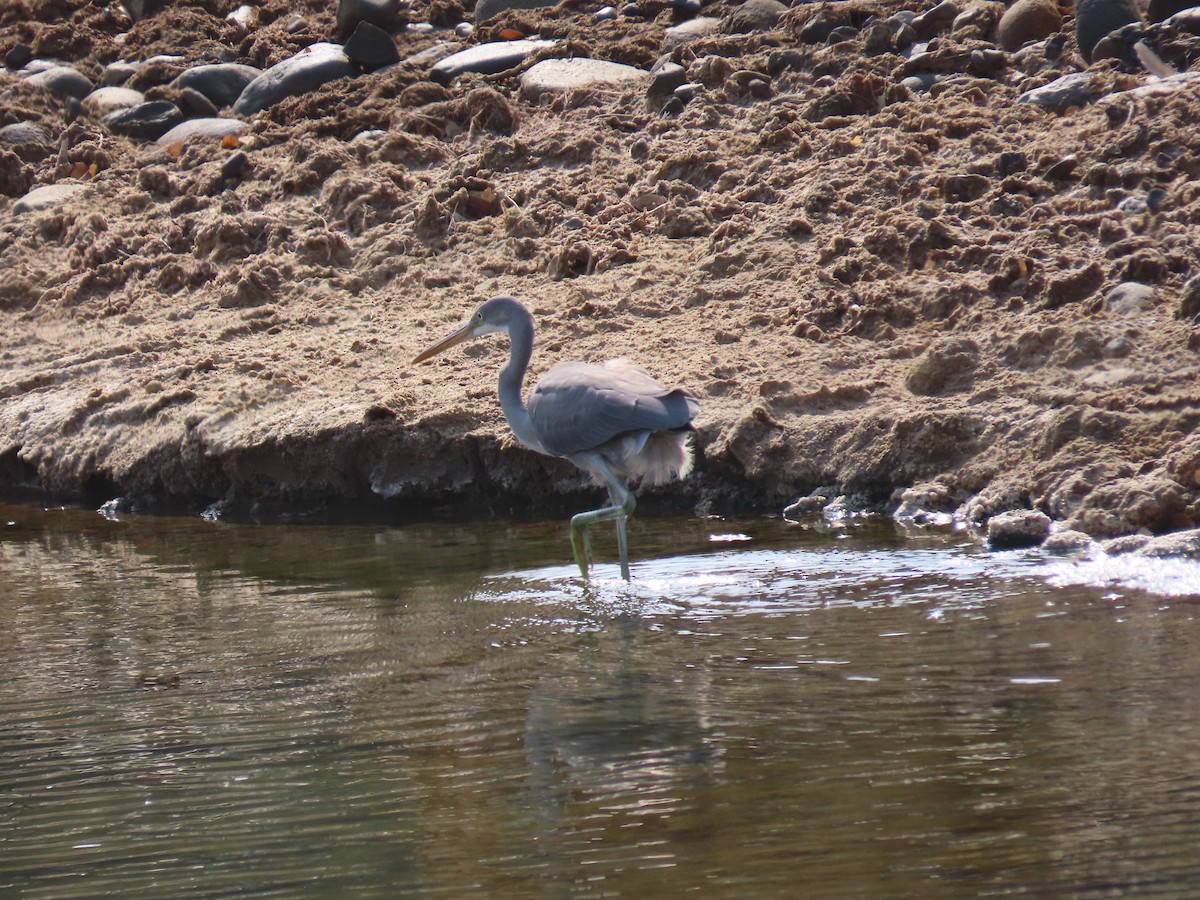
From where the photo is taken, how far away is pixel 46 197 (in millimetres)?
12312

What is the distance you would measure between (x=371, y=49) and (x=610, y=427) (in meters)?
7.17

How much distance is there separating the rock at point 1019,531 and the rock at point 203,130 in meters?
7.93

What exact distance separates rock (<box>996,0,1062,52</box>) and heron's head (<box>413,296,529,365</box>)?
4.58m

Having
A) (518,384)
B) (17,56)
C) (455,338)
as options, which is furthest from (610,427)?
(17,56)

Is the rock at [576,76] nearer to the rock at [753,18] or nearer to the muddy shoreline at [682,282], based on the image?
the muddy shoreline at [682,282]

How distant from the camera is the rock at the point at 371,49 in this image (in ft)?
42.9

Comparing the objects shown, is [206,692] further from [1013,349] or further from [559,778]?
[1013,349]

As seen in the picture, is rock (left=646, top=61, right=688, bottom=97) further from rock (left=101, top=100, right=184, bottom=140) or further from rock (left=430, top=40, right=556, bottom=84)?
rock (left=101, top=100, right=184, bottom=140)

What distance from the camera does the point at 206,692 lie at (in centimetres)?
514

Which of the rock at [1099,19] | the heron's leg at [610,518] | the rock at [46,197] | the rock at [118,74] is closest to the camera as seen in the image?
the heron's leg at [610,518]

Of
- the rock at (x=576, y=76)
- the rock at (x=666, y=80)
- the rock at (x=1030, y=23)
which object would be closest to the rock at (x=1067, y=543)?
the rock at (x=1030, y=23)

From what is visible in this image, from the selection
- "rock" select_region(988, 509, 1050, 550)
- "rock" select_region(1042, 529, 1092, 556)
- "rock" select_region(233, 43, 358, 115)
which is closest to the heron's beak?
"rock" select_region(988, 509, 1050, 550)

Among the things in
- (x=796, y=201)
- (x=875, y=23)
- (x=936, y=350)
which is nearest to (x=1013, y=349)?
(x=936, y=350)

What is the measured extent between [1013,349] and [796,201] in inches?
86.1
